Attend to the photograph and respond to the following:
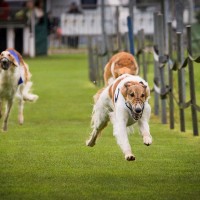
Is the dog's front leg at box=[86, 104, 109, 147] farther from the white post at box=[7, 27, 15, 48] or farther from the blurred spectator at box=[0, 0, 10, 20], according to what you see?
the blurred spectator at box=[0, 0, 10, 20]

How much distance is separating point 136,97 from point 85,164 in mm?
1473

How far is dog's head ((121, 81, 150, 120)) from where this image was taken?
11.4 metres

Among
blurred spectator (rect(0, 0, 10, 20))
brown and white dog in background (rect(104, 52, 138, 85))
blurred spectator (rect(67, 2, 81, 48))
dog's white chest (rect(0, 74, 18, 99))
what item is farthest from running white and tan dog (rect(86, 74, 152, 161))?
blurred spectator (rect(67, 2, 81, 48))

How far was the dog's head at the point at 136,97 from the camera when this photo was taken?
37.4 feet

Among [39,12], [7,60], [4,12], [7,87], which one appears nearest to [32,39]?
[4,12]

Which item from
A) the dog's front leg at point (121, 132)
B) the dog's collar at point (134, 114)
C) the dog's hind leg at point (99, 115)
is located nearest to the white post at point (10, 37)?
the dog's hind leg at point (99, 115)

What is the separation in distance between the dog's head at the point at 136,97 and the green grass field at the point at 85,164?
724mm

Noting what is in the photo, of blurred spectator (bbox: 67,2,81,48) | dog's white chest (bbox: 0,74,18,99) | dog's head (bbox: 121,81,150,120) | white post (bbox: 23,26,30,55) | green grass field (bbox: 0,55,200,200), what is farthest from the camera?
blurred spectator (bbox: 67,2,81,48)

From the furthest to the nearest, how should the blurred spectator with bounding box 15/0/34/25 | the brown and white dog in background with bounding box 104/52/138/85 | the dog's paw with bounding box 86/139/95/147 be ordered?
the blurred spectator with bounding box 15/0/34/25 < the dog's paw with bounding box 86/139/95/147 < the brown and white dog in background with bounding box 104/52/138/85

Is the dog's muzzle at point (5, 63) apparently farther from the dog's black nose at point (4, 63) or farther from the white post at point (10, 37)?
the white post at point (10, 37)

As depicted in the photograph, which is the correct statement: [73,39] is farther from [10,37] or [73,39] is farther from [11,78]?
[11,78]

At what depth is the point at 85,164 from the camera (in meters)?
12.5

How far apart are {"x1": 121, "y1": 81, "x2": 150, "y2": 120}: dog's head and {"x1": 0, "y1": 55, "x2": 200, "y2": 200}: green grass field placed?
724 millimetres

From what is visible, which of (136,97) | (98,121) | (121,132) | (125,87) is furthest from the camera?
(98,121)
